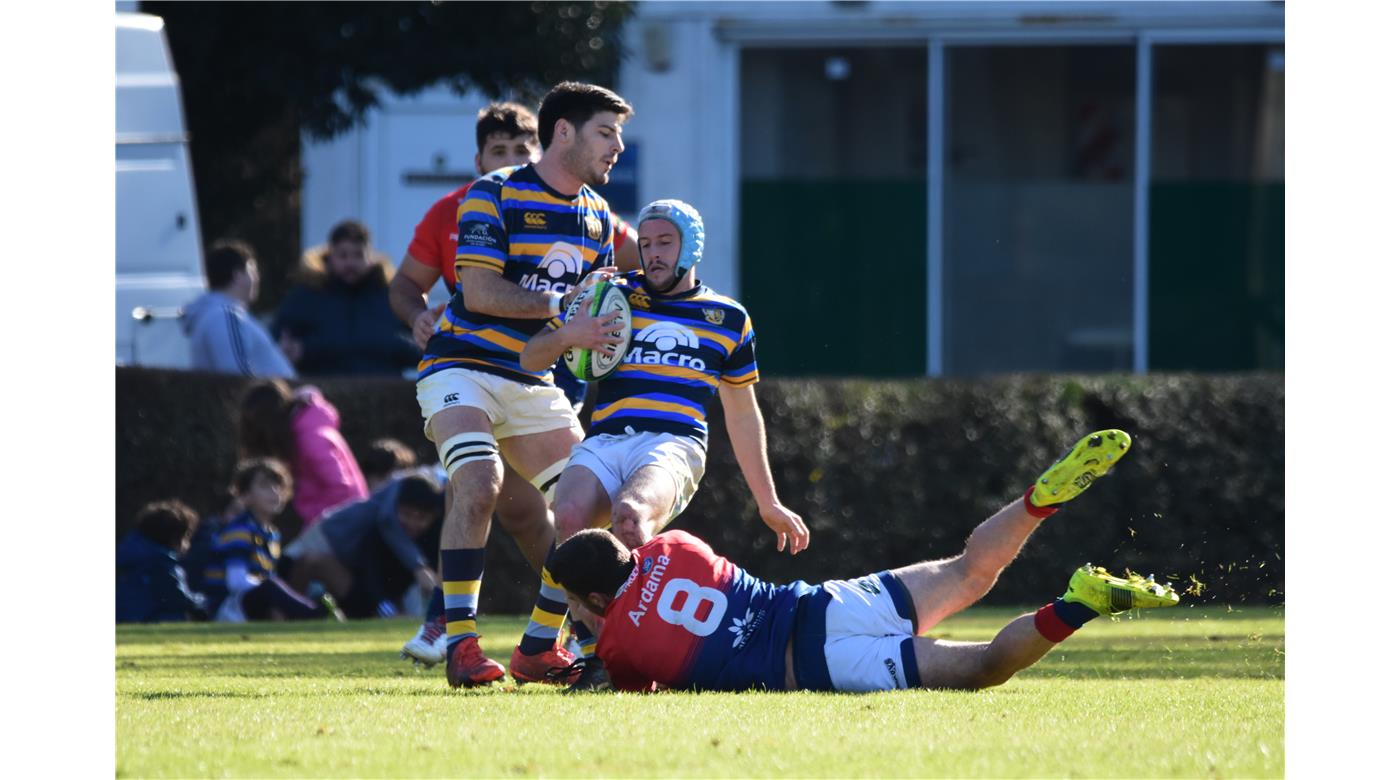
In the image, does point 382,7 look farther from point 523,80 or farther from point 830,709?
point 830,709

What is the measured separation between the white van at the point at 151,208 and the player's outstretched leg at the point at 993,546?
26.9ft

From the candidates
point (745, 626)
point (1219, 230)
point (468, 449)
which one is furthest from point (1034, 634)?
point (1219, 230)

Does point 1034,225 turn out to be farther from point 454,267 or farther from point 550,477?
point 550,477

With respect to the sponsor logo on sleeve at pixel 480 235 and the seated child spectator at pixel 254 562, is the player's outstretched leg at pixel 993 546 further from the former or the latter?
the seated child spectator at pixel 254 562

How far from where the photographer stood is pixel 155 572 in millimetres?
12219

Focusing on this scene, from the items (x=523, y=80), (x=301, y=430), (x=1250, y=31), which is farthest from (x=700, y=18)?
(x=301, y=430)

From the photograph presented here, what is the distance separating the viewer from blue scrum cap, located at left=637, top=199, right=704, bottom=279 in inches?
302

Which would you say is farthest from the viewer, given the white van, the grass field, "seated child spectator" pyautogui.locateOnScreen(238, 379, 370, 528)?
the white van

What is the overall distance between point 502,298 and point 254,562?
5.22m

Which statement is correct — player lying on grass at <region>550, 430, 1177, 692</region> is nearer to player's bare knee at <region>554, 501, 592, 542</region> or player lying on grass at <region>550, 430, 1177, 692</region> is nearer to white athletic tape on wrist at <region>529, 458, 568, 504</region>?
player's bare knee at <region>554, 501, 592, 542</region>

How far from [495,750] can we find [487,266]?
254cm

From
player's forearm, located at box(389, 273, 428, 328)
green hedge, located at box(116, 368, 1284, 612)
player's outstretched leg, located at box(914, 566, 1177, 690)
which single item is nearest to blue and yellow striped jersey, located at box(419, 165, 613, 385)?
player's forearm, located at box(389, 273, 428, 328)

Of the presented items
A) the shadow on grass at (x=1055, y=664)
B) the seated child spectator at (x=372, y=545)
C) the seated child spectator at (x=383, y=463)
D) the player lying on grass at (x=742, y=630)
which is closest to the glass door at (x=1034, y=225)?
the seated child spectator at (x=383, y=463)

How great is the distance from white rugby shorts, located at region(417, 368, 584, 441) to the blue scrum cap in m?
0.77
